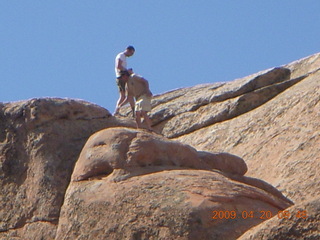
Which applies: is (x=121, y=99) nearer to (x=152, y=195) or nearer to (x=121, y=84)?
(x=121, y=84)

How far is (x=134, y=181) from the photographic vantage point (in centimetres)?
1062

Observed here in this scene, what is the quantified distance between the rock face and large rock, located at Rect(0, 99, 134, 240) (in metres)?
0.01

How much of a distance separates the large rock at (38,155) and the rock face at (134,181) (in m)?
0.01

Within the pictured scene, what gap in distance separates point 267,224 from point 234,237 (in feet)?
3.78

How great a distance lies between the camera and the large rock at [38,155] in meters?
11.9

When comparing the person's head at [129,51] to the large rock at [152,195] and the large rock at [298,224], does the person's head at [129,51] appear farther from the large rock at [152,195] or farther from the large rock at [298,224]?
the large rock at [298,224]

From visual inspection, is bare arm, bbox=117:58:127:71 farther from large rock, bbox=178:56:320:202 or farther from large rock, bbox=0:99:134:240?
large rock, bbox=0:99:134:240

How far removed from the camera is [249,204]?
10.3 meters

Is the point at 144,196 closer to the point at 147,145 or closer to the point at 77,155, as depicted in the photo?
the point at 147,145

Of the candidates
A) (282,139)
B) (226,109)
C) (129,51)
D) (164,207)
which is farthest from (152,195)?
(226,109)

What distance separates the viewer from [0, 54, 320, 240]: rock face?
9844 mm

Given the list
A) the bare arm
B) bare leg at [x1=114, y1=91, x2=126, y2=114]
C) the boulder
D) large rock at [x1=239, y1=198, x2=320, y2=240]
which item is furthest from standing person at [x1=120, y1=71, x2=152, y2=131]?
large rock at [x1=239, y1=198, x2=320, y2=240]

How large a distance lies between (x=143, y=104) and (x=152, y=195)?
20.8 feet

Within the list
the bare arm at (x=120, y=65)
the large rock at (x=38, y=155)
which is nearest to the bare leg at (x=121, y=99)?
the bare arm at (x=120, y=65)
